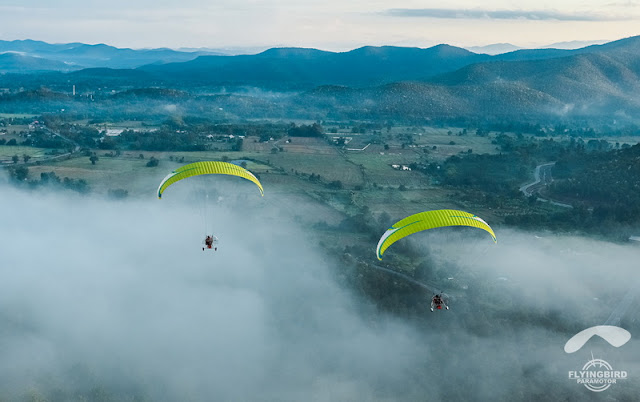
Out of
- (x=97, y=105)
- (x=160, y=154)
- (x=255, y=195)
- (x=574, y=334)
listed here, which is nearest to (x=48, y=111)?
(x=97, y=105)

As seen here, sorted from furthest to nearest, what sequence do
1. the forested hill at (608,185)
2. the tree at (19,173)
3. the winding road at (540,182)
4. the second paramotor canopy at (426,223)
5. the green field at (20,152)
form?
the green field at (20,152)
the tree at (19,173)
the winding road at (540,182)
the forested hill at (608,185)
the second paramotor canopy at (426,223)

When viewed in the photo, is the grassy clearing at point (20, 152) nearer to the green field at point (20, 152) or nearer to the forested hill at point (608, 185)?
the green field at point (20, 152)

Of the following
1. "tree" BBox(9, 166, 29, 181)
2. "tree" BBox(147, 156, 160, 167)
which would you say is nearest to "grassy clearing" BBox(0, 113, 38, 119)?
"tree" BBox(9, 166, 29, 181)

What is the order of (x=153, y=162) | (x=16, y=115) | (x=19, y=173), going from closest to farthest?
(x=19, y=173) < (x=153, y=162) < (x=16, y=115)

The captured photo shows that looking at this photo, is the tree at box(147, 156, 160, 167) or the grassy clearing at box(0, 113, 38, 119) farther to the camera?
the grassy clearing at box(0, 113, 38, 119)

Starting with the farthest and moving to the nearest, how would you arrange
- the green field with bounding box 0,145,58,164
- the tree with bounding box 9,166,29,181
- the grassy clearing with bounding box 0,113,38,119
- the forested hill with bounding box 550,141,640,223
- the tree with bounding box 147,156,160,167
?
the grassy clearing with bounding box 0,113,38,119 → the green field with bounding box 0,145,58,164 → the tree with bounding box 147,156,160,167 → the tree with bounding box 9,166,29,181 → the forested hill with bounding box 550,141,640,223

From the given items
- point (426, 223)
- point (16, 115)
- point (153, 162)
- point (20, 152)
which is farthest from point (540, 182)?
point (16, 115)

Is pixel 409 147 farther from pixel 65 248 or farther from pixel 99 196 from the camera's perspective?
pixel 65 248

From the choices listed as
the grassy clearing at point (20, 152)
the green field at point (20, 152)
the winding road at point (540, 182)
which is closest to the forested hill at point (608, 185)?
the winding road at point (540, 182)

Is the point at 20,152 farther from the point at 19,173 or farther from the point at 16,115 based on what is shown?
the point at 16,115

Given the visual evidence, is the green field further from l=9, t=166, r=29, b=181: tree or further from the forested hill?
the forested hill

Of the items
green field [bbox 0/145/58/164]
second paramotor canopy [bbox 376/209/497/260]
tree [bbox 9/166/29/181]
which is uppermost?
second paramotor canopy [bbox 376/209/497/260]
